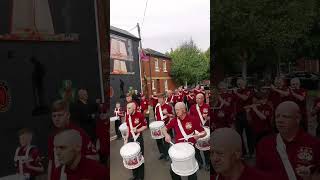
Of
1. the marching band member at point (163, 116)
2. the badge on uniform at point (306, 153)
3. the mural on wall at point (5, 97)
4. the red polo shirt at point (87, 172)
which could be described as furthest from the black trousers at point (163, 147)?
the mural on wall at point (5, 97)

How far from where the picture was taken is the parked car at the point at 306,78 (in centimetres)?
234

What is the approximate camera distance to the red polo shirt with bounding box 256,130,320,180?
2.25 m

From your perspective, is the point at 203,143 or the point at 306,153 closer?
the point at 306,153

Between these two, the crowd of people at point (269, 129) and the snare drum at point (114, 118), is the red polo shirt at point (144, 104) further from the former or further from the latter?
the crowd of people at point (269, 129)

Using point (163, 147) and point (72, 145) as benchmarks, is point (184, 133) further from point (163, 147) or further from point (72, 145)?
point (72, 145)

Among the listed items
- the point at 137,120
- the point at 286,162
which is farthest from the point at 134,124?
the point at 286,162

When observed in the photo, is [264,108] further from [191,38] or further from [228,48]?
[191,38]

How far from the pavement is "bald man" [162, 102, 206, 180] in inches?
5.7

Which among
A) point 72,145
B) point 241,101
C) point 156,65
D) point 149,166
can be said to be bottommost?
point 149,166

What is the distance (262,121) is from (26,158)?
1.48 metres

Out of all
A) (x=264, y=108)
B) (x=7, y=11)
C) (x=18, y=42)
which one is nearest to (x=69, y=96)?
(x=18, y=42)

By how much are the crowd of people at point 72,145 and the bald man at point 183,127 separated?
1.58ft

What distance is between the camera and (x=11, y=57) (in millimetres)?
2420

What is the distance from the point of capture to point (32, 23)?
2.51 metres
